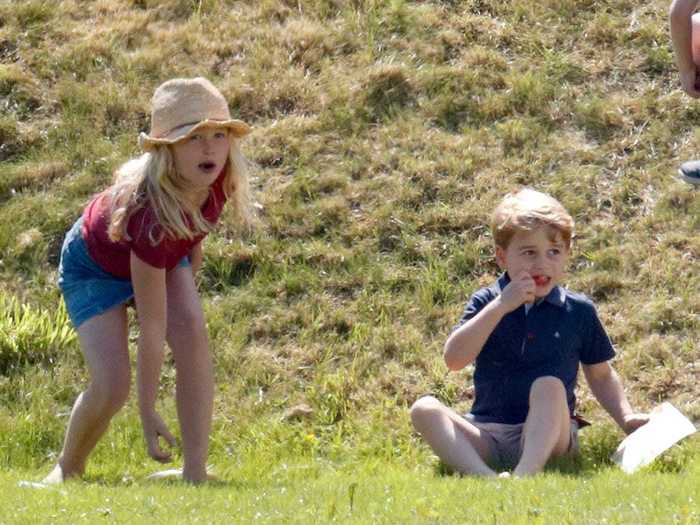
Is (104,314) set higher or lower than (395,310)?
higher

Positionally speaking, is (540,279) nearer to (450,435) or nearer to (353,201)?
(450,435)

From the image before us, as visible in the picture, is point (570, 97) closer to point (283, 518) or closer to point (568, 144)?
point (568, 144)

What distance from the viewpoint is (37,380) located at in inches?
297

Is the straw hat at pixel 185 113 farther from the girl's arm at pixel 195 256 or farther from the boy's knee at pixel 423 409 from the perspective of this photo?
the boy's knee at pixel 423 409

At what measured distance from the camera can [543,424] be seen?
5.92 m

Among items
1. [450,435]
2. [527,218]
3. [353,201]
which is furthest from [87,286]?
[353,201]

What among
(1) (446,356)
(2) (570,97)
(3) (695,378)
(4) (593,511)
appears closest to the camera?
(4) (593,511)

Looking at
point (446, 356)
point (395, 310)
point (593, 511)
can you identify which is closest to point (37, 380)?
point (395, 310)

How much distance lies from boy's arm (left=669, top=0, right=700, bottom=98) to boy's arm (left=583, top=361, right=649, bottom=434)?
1.24 metres

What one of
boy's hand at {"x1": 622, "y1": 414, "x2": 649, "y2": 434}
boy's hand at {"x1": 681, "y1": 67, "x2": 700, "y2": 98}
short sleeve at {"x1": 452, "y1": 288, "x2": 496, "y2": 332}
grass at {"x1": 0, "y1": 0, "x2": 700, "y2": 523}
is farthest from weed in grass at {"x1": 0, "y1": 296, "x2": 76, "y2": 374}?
boy's hand at {"x1": 681, "y1": 67, "x2": 700, "y2": 98}

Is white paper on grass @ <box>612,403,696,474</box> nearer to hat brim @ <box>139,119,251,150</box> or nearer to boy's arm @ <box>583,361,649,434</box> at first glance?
boy's arm @ <box>583,361,649,434</box>

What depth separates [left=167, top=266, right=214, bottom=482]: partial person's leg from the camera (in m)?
6.02

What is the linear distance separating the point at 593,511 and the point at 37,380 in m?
3.58

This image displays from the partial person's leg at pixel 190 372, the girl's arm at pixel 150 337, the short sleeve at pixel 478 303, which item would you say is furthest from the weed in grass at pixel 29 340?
the short sleeve at pixel 478 303
